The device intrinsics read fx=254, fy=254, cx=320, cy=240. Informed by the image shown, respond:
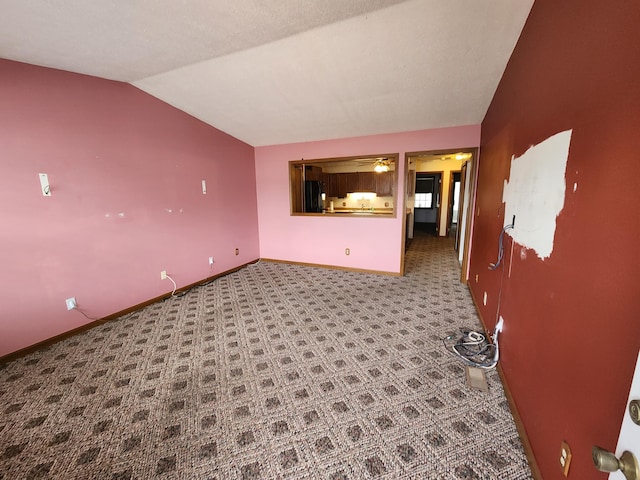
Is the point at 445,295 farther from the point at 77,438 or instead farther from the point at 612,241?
the point at 77,438

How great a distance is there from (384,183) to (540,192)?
18.0 feet

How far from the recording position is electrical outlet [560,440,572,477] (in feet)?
3.25

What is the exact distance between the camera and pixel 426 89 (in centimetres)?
271

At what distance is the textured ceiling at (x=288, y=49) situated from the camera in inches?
67.9

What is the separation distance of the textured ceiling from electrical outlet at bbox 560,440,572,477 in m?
2.42

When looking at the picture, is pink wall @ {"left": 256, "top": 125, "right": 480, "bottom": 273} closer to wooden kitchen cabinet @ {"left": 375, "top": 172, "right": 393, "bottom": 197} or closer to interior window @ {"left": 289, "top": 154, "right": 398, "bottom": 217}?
interior window @ {"left": 289, "top": 154, "right": 398, "bottom": 217}

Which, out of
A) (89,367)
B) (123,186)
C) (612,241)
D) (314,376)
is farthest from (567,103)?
(123,186)

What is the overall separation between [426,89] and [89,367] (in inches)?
163

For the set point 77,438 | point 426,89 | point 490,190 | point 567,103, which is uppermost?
point 426,89

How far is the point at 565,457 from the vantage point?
101cm

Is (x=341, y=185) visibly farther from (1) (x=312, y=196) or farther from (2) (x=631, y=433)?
(2) (x=631, y=433)

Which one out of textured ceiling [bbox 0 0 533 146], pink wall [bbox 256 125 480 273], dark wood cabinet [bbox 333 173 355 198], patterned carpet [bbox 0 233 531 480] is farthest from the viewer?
dark wood cabinet [bbox 333 173 355 198]

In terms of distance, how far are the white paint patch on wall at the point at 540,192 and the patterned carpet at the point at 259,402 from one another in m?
1.15

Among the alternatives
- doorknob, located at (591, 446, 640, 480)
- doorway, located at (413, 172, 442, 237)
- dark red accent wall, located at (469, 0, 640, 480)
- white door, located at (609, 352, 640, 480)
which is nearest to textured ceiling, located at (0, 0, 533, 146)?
dark red accent wall, located at (469, 0, 640, 480)
